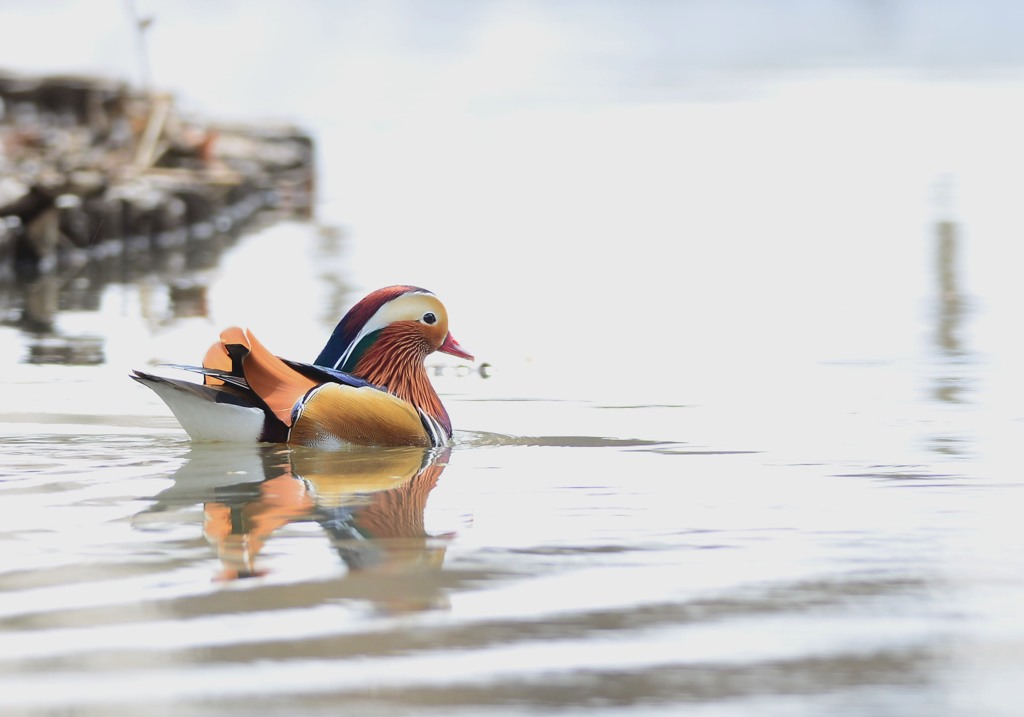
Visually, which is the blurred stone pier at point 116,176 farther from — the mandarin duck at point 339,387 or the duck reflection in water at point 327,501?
the duck reflection in water at point 327,501

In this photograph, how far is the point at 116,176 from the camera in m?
18.9

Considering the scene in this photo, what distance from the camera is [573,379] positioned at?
9.51 meters

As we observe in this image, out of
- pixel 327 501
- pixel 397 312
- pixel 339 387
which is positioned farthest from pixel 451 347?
pixel 327 501

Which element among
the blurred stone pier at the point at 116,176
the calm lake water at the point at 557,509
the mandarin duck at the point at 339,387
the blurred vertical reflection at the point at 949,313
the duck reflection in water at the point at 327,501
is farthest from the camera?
the blurred stone pier at the point at 116,176

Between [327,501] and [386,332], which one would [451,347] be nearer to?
[386,332]

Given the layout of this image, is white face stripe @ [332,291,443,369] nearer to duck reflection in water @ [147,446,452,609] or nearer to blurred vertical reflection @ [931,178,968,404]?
duck reflection in water @ [147,446,452,609]

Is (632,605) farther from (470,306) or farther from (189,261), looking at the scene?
(189,261)

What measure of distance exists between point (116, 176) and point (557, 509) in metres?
13.7

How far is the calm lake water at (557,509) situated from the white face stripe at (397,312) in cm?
44

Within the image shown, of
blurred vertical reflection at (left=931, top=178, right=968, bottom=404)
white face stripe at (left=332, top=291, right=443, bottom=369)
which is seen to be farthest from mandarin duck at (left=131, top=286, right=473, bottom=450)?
blurred vertical reflection at (left=931, top=178, right=968, bottom=404)

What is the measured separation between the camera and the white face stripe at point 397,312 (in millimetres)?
7023

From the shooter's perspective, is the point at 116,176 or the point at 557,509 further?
the point at 116,176

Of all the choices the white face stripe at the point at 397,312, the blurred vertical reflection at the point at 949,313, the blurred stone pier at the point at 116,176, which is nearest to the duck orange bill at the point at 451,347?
the white face stripe at the point at 397,312

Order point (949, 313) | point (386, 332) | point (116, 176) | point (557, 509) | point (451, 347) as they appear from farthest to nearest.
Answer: point (116, 176) → point (949, 313) → point (451, 347) → point (386, 332) → point (557, 509)
